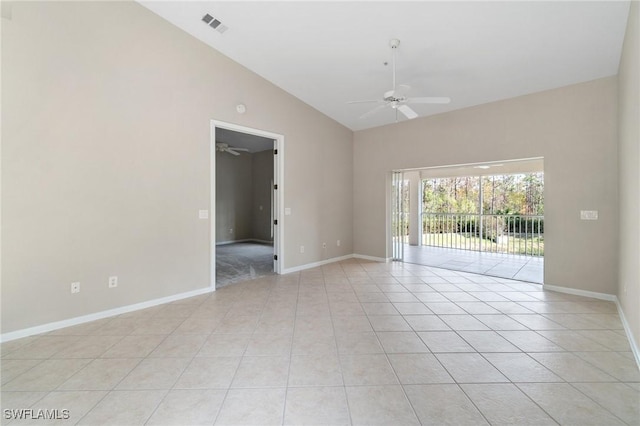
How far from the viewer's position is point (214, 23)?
3783 mm

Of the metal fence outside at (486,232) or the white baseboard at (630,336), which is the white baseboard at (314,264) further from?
the white baseboard at (630,336)

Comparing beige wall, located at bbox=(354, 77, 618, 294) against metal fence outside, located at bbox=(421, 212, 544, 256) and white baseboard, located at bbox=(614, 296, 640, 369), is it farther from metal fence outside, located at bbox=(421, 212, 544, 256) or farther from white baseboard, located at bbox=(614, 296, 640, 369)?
metal fence outside, located at bbox=(421, 212, 544, 256)

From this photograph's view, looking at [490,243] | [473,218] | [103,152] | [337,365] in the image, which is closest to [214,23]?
[103,152]

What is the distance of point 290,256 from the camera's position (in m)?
5.49

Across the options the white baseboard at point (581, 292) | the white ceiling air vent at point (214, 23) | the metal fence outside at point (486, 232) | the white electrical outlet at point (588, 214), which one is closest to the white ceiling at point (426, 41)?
the white ceiling air vent at point (214, 23)

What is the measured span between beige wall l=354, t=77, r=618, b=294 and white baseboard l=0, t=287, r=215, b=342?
5107 millimetres

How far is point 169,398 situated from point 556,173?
17.8 feet

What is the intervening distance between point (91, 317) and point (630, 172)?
19.7 ft

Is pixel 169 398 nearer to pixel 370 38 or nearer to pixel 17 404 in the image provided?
pixel 17 404

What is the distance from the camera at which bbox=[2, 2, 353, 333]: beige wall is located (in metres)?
2.84

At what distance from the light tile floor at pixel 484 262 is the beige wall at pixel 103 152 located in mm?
4954

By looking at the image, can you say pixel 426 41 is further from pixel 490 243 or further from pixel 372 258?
pixel 490 243

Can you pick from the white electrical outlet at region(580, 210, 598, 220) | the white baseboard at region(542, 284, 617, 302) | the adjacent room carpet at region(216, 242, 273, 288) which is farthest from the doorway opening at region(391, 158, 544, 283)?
the adjacent room carpet at region(216, 242, 273, 288)

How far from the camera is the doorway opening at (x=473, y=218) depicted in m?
6.57
